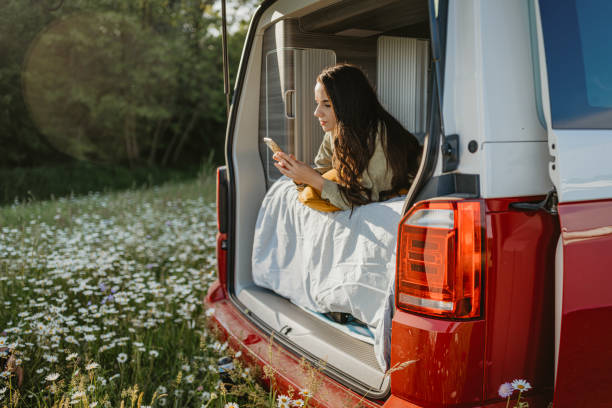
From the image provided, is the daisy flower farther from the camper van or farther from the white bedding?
the camper van

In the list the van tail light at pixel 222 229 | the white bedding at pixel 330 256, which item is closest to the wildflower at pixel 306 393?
the white bedding at pixel 330 256

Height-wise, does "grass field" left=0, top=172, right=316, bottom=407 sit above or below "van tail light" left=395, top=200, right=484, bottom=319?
below

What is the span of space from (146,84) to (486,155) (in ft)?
61.7

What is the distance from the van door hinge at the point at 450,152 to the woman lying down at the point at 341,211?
2.22 ft

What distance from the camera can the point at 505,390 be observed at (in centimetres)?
154

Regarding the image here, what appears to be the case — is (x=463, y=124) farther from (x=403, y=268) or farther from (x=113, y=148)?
(x=113, y=148)

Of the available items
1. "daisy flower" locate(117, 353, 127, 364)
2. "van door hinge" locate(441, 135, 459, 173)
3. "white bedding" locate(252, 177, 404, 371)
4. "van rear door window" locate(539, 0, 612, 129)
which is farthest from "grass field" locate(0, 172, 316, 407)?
"van rear door window" locate(539, 0, 612, 129)

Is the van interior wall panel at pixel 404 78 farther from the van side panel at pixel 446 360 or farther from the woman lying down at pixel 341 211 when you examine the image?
the van side panel at pixel 446 360

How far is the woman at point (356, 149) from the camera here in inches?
103

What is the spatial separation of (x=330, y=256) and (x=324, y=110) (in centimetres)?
91

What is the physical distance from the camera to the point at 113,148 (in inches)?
772

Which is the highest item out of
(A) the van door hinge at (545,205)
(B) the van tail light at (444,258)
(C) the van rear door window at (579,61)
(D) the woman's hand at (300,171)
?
(C) the van rear door window at (579,61)

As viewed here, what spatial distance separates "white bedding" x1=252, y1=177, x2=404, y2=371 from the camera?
7.39 ft

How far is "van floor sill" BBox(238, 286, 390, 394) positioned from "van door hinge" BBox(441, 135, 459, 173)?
77 centimetres
